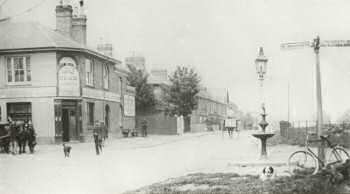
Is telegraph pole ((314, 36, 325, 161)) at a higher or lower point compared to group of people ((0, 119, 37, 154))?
higher

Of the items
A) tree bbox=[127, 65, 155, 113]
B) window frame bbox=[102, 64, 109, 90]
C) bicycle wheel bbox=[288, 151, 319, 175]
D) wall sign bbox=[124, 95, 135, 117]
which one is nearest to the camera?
bicycle wheel bbox=[288, 151, 319, 175]

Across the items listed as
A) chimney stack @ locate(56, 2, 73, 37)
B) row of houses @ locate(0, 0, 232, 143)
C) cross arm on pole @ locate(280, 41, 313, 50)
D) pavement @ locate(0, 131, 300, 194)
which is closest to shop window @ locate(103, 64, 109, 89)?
row of houses @ locate(0, 0, 232, 143)

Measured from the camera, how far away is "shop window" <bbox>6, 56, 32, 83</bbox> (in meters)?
27.9

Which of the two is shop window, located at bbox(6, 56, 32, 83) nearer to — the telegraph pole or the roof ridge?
the roof ridge

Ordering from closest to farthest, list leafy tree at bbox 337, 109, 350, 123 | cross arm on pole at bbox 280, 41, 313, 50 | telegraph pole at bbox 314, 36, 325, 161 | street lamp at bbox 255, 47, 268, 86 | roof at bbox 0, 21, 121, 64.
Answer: telegraph pole at bbox 314, 36, 325, 161 < cross arm on pole at bbox 280, 41, 313, 50 < street lamp at bbox 255, 47, 268, 86 < leafy tree at bbox 337, 109, 350, 123 < roof at bbox 0, 21, 121, 64

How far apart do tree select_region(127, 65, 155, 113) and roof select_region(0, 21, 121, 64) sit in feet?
63.4

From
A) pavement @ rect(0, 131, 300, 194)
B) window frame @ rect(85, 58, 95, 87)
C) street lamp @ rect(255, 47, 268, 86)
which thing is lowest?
pavement @ rect(0, 131, 300, 194)

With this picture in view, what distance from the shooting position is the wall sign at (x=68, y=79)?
91.2 feet

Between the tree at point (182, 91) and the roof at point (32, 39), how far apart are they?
820 inches

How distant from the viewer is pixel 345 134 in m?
19.1

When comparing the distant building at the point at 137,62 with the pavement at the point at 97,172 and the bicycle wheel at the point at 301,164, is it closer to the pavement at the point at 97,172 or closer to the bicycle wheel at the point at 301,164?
the pavement at the point at 97,172

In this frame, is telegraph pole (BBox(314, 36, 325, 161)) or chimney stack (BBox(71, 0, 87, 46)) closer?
telegraph pole (BBox(314, 36, 325, 161))

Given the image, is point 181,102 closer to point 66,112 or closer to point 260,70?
point 66,112

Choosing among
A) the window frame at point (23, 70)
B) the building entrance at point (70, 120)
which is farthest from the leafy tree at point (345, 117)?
the window frame at point (23, 70)
